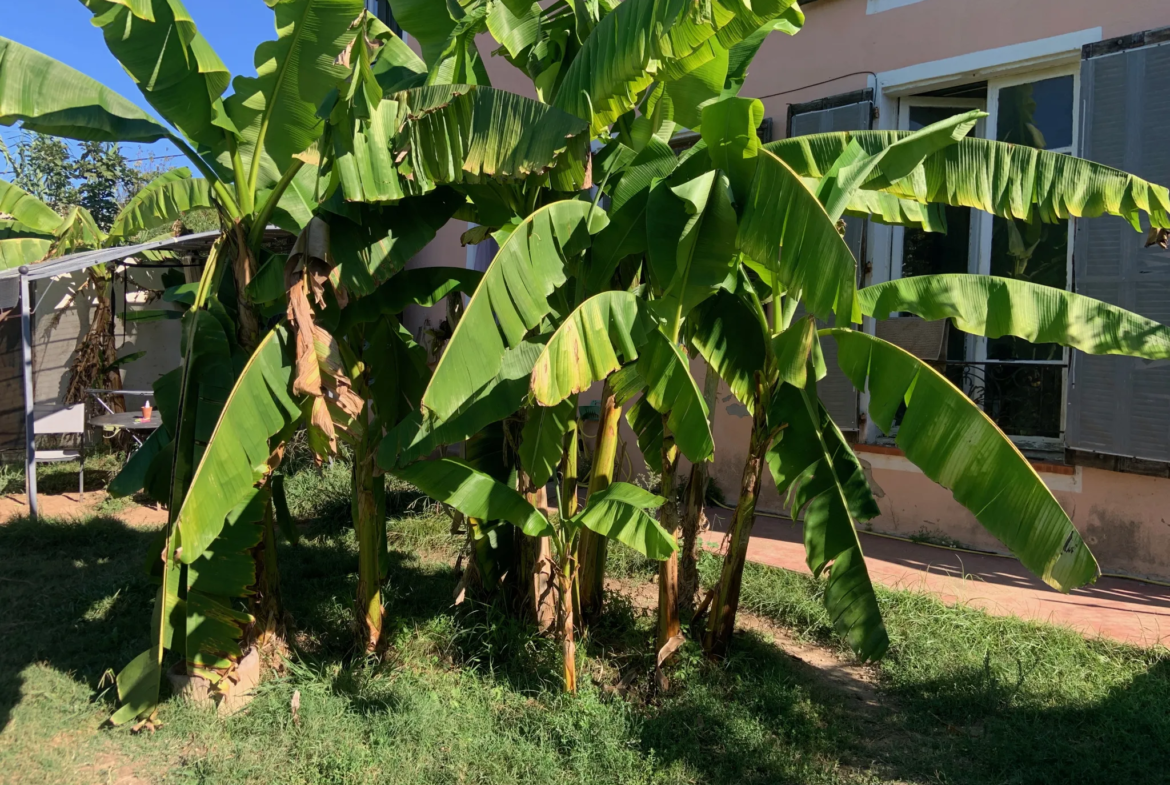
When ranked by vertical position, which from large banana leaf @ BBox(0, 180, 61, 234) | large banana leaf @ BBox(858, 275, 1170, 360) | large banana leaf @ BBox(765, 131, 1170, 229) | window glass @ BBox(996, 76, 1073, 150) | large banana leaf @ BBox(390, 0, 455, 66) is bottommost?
large banana leaf @ BBox(858, 275, 1170, 360)

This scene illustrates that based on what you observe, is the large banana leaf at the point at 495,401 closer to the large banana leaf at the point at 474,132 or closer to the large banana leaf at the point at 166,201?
the large banana leaf at the point at 474,132

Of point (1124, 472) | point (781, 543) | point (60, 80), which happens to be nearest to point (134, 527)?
point (60, 80)

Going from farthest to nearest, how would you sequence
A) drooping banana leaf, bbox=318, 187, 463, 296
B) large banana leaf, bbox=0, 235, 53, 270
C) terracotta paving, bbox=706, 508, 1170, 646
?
large banana leaf, bbox=0, 235, 53, 270 → terracotta paving, bbox=706, 508, 1170, 646 → drooping banana leaf, bbox=318, 187, 463, 296

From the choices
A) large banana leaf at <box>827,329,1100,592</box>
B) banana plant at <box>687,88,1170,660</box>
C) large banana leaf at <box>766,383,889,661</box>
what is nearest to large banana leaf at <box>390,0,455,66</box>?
banana plant at <box>687,88,1170,660</box>

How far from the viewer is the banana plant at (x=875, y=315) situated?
328 cm

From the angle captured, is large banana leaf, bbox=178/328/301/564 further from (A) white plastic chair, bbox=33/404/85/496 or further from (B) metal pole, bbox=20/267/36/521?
(A) white plastic chair, bbox=33/404/85/496

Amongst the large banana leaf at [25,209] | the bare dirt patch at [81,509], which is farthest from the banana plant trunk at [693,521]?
the bare dirt patch at [81,509]

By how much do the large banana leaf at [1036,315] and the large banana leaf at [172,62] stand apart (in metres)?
3.62

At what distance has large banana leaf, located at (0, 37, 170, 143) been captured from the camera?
13.9 feet

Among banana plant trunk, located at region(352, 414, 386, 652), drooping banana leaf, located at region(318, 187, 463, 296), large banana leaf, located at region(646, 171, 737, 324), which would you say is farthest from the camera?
banana plant trunk, located at region(352, 414, 386, 652)

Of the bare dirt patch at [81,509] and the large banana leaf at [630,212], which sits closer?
the large banana leaf at [630,212]

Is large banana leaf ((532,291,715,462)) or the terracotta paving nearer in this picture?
large banana leaf ((532,291,715,462))

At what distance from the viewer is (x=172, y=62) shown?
426 cm

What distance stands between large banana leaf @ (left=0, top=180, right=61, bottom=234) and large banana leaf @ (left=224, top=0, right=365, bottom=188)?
119 inches
